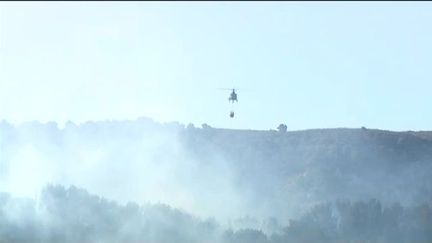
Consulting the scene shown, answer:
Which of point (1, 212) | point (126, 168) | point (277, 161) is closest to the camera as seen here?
point (1, 212)

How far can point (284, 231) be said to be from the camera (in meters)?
75.9

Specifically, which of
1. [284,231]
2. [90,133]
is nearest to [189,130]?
[90,133]

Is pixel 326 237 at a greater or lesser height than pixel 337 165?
lesser

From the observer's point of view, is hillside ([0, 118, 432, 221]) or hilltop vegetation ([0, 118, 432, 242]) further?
hillside ([0, 118, 432, 221])

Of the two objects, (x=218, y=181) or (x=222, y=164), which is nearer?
(x=218, y=181)

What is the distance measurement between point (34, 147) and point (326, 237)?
32.5m

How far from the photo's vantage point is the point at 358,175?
9512 centimetres

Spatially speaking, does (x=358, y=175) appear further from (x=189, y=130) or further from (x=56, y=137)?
(x=56, y=137)

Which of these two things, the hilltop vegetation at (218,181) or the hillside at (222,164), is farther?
the hillside at (222,164)

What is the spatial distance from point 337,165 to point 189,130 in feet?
56.2

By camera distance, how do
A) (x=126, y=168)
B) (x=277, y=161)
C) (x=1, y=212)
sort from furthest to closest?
(x=277, y=161)
(x=126, y=168)
(x=1, y=212)

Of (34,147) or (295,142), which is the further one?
(295,142)

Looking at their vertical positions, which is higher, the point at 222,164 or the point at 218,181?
the point at 222,164

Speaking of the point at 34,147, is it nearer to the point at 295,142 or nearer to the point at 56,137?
the point at 56,137
